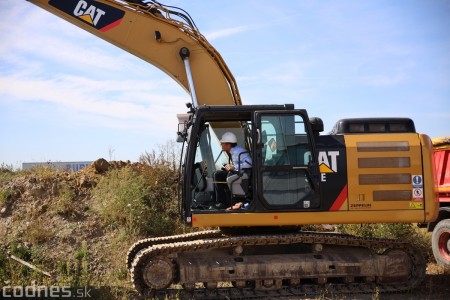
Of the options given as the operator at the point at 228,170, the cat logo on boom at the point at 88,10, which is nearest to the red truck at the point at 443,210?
the operator at the point at 228,170

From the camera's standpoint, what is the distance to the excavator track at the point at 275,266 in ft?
26.5

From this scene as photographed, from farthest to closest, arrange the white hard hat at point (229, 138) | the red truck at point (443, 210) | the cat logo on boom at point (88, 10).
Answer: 1. the red truck at point (443, 210)
2. the cat logo on boom at point (88, 10)
3. the white hard hat at point (229, 138)

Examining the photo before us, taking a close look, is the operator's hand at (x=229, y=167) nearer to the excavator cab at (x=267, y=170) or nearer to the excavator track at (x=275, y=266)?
the excavator cab at (x=267, y=170)

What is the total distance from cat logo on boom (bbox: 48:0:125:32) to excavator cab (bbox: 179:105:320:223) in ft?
8.70

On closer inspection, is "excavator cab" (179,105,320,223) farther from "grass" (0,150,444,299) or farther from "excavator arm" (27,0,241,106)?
"grass" (0,150,444,299)

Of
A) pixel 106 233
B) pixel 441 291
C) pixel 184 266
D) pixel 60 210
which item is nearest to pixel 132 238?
pixel 106 233

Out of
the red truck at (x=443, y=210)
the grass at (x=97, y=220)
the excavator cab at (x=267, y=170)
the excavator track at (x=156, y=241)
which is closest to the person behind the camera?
the excavator cab at (x=267, y=170)

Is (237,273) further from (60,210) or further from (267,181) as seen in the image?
(60,210)

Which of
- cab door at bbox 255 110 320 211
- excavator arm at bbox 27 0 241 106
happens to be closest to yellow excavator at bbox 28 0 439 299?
cab door at bbox 255 110 320 211

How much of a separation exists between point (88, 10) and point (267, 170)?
14.0 ft

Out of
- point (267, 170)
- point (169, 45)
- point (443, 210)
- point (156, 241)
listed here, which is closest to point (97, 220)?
point (156, 241)

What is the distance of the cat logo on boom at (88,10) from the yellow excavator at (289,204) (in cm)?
245

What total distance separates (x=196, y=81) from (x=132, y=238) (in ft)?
13.0

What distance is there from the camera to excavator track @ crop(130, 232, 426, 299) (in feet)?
26.5
